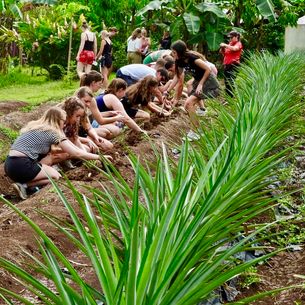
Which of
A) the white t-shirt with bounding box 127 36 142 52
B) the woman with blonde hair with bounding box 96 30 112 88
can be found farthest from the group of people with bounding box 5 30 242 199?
the white t-shirt with bounding box 127 36 142 52

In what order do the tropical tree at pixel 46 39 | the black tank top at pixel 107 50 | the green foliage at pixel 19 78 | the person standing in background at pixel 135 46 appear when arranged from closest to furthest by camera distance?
the black tank top at pixel 107 50 → the person standing in background at pixel 135 46 → the green foliage at pixel 19 78 → the tropical tree at pixel 46 39

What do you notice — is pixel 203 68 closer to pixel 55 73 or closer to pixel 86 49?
pixel 86 49

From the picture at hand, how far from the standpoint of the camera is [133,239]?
2.19m

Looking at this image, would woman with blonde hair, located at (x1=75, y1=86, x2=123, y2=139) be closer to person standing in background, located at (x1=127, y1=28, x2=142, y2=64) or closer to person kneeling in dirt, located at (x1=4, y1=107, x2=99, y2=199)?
person kneeling in dirt, located at (x1=4, y1=107, x2=99, y2=199)

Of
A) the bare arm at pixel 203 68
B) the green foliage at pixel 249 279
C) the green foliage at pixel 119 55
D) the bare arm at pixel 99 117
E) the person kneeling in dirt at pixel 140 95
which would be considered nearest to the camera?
the green foliage at pixel 249 279

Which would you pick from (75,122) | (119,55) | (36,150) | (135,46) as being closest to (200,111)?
(75,122)

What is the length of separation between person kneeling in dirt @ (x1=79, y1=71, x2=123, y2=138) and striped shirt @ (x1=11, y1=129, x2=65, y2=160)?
3.37 feet

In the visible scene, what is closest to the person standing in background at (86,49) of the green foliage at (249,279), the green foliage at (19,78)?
the green foliage at (19,78)

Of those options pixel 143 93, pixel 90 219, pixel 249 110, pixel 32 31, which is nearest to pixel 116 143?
pixel 143 93

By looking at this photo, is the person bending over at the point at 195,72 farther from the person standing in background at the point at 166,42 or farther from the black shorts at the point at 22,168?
the person standing in background at the point at 166,42

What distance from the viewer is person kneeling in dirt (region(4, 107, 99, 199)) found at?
6129 mm

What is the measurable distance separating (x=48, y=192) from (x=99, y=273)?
3570mm

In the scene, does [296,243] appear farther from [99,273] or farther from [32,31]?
[32,31]

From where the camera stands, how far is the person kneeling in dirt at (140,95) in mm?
8508
